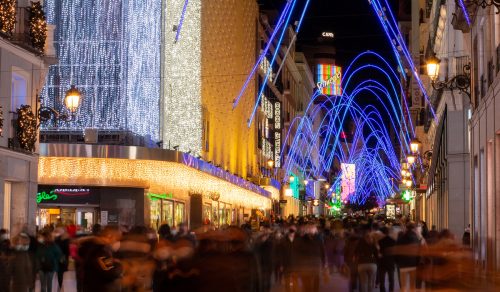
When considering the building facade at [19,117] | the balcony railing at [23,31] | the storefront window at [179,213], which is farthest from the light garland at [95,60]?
the balcony railing at [23,31]

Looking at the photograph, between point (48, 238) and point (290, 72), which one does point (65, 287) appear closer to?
point (48, 238)

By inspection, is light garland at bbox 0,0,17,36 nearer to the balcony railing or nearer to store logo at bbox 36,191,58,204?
the balcony railing

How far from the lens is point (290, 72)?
9388cm

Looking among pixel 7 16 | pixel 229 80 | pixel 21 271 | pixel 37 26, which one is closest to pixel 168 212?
pixel 229 80

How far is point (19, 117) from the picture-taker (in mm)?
24484

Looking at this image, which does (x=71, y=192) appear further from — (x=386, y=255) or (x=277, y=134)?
(x=277, y=134)

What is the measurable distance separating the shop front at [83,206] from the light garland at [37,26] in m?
10.2

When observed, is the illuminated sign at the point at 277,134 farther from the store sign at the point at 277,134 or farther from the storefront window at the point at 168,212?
the storefront window at the point at 168,212

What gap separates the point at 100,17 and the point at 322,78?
12298 cm

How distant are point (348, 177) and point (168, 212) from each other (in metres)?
134

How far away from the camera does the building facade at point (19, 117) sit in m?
23.7

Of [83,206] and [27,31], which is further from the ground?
[27,31]

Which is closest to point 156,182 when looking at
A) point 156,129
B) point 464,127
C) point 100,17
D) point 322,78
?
point 156,129

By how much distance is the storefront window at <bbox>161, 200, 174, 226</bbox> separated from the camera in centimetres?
4003
